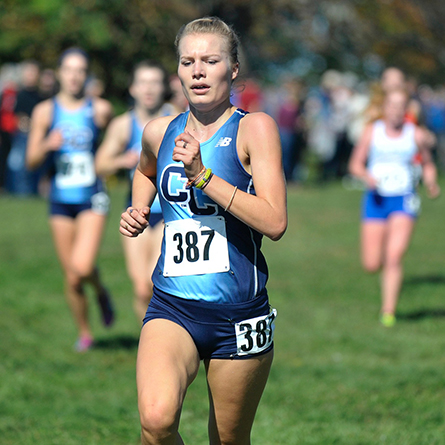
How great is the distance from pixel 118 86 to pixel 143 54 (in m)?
1.16

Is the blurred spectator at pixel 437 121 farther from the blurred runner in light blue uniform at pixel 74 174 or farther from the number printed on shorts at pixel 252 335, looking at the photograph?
the number printed on shorts at pixel 252 335

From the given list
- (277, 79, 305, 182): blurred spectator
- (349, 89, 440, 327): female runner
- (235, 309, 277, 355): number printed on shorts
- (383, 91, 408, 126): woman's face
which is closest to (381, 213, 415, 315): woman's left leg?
(349, 89, 440, 327): female runner

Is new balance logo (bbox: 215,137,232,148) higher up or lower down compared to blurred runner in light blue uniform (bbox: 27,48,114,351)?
higher up

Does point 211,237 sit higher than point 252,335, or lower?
higher

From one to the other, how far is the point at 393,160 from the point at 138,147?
9.55ft

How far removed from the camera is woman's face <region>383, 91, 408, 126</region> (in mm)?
8492

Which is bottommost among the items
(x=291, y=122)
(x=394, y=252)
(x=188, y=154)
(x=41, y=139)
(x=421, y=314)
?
(x=421, y=314)

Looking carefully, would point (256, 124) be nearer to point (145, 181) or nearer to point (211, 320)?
point (145, 181)

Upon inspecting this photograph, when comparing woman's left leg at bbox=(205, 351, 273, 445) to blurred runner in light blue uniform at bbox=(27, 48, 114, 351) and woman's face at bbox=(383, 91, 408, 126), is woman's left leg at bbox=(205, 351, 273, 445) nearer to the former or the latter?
blurred runner in light blue uniform at bbox=(27, 48, 114, 351)

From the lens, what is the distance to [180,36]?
12.2ft

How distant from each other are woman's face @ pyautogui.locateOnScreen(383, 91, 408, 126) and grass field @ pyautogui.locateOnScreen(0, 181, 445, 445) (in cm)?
208

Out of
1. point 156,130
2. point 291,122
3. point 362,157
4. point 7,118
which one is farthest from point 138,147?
point 291,122

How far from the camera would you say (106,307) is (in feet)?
25.9

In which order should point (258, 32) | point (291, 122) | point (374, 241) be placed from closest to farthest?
point (374, 241) → point (291, 122) → point (258, 32)
